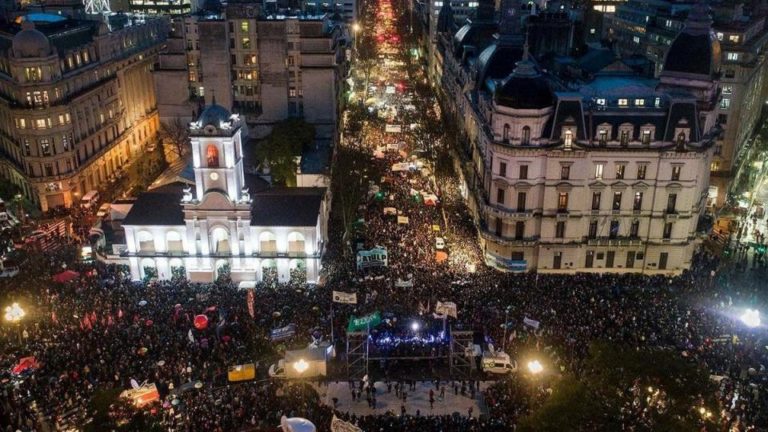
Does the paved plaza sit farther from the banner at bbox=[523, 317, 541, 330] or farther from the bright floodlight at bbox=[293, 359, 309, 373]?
the banner at bbox=[523, 317, 541, 330]

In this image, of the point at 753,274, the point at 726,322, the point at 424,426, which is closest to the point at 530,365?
the point at 424,426

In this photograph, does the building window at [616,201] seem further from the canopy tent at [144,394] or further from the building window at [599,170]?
the canopy tent at [144,394]

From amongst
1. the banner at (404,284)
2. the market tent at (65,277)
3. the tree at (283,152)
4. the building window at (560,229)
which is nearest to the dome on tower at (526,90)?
the building window at (560,229)

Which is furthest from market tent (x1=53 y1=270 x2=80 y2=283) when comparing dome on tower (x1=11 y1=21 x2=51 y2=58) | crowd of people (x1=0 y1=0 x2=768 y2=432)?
dome on tower (x1=11 y1=21 x2=51 y2=58)

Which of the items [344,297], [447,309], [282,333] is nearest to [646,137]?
[447,309]

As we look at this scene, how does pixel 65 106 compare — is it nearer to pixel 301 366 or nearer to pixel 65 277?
pixel 65 277

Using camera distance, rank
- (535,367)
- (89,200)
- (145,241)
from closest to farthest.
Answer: (535,367)
(145,241)
(89,200)
